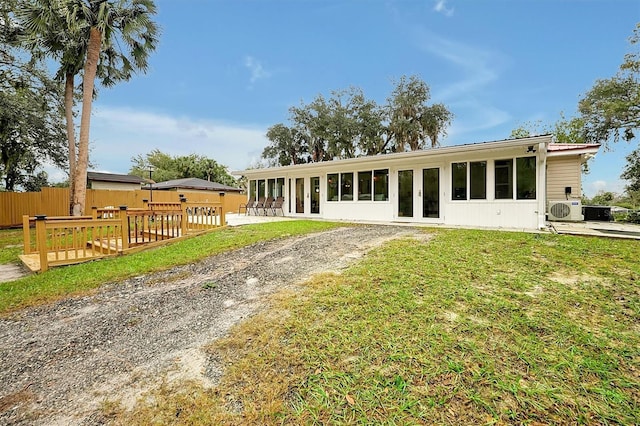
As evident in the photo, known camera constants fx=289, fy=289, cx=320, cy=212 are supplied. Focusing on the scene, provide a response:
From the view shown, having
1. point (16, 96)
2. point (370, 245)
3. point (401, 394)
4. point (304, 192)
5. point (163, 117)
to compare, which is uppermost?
point (163, 117)

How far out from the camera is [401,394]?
5.79 feet

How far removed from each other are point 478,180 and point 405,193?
2.28 m

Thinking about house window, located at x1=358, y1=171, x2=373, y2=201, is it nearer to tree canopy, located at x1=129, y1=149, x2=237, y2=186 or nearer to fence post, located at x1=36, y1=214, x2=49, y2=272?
fence post, located at x1=36, y1=214, x2=49, y2=272

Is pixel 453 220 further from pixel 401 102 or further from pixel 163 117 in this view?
pixel 163 117

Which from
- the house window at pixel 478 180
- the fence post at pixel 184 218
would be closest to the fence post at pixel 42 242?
the fence post at pixel 184 218

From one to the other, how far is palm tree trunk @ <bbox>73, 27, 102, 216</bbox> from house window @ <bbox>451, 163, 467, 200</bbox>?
12081 millimetres

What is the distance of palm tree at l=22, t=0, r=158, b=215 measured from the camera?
8.95 m

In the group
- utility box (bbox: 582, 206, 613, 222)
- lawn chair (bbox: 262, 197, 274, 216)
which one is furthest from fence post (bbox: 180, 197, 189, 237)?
utility box (bbox: 582, 206, 613, 222)

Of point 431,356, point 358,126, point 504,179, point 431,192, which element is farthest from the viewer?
point 358,126

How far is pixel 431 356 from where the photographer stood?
2059 millimetres

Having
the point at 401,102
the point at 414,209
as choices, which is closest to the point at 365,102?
the point at 401,102

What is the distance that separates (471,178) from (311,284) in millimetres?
6936

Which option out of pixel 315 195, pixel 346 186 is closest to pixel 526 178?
pixel 346 186

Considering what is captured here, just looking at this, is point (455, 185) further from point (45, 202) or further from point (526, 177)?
point (45, 202)
